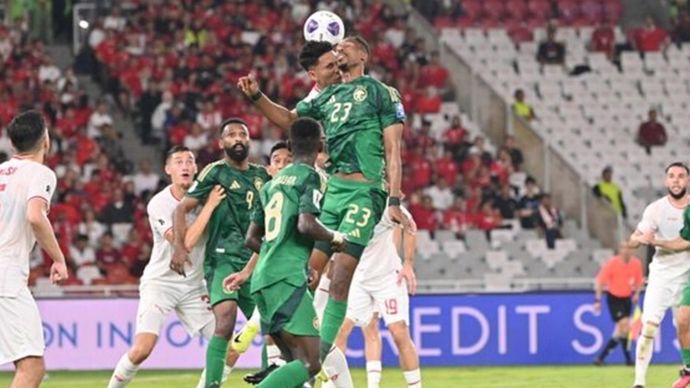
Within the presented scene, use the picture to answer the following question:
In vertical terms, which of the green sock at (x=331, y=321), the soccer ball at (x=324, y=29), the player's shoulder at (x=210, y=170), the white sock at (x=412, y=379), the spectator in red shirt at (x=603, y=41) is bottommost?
the white sock at (x=412, y=379)

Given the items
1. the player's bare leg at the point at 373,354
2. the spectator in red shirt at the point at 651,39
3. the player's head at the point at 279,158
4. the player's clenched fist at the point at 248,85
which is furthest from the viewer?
the spectator in red shirt at the point at 651,39

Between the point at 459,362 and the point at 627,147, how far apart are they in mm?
9810

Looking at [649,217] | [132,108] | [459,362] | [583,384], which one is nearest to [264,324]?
[649,217]

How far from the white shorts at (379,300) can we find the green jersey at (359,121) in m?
2.55

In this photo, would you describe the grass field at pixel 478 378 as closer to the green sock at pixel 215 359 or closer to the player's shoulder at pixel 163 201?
the player's shoulder at pixel 163 201

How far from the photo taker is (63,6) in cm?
3522

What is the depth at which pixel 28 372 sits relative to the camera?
12273mm

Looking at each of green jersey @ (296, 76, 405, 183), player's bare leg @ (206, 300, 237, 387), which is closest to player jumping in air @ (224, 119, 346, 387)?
green jersey @ (296, 76, 405, 183)

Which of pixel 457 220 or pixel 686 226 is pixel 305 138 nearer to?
pixel 686 226

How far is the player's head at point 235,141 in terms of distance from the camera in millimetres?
14727

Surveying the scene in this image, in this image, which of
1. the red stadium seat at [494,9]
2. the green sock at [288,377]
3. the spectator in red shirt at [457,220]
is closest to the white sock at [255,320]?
the green sock at [288,377]

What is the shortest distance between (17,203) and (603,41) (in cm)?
2478

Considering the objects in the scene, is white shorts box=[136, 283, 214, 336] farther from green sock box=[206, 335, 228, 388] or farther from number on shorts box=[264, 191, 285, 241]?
number on shorts box=[264, 191, 285, 241]

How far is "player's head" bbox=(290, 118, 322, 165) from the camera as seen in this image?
12.6 metres
